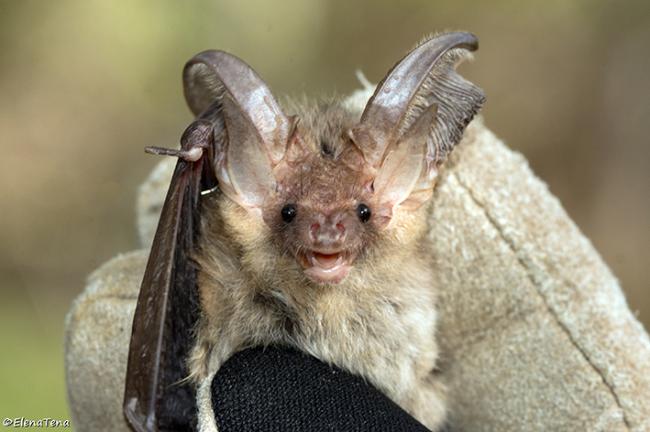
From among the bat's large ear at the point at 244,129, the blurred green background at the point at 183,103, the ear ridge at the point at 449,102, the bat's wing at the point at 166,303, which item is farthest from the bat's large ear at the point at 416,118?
the blurred green background at the point at 183,103

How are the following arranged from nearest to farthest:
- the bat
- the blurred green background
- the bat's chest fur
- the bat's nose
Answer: the bat's nose
the bat
the bat's chest fur
the blurred green background

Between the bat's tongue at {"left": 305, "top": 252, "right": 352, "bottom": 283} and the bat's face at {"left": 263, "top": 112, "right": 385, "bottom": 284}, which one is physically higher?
the bat's face at {"left": 263, "top": 112, "right": 385, "bottom": 284}

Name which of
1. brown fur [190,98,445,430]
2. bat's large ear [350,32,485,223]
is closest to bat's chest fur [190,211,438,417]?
brown fur [190,98,445,430]

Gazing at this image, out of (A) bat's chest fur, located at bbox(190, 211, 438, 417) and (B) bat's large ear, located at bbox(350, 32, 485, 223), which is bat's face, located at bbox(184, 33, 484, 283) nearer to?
(B) bat's large ear, located at bbox(350, 32, 485, 223)

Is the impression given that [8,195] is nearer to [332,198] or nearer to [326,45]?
[326,45]

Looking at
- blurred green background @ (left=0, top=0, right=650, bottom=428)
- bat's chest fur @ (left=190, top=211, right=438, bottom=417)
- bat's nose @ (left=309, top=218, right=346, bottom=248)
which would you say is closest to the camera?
bat's nose @ (left=309, top=218, right=346, bottom=248)

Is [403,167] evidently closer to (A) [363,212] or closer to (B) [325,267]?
(A) [363,212]
